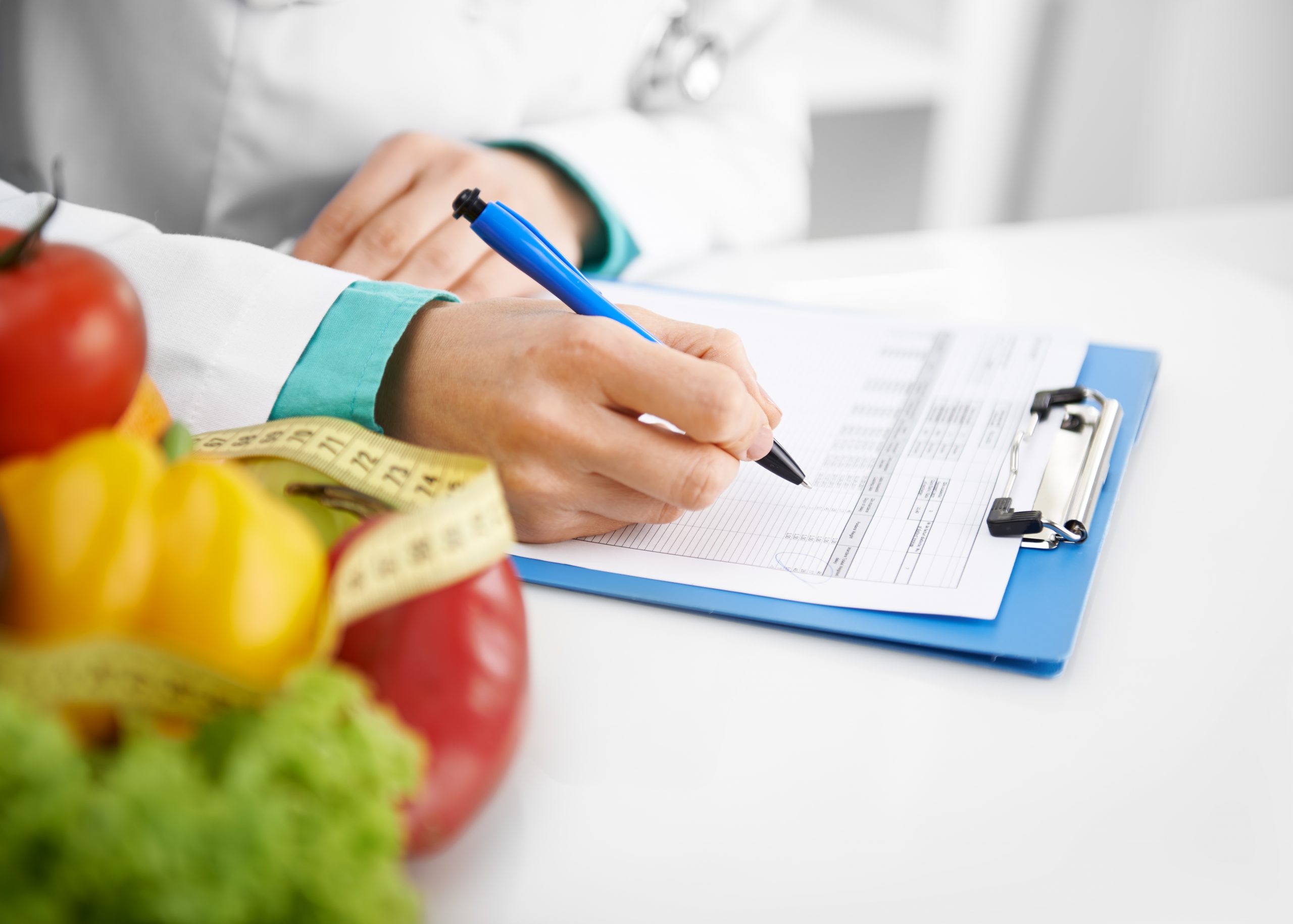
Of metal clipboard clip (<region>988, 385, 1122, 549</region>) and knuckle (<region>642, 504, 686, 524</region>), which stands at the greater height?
metal clipboard clip (<region>988, 385, 1122, 549</region>)

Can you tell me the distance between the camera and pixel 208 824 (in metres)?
0.24

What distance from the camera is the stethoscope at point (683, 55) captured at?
3.52 feet

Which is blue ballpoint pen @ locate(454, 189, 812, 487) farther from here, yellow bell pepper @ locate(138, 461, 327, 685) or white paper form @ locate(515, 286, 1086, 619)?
yellow bell pepper @ locate(138, 461, 327, 685)

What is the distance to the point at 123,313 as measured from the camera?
33 cm

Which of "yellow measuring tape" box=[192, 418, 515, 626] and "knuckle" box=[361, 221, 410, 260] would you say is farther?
"knuckle" box=[361, 221, 410, 260]

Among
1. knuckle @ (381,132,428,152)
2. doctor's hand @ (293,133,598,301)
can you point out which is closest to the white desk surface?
doctor's hand @ (293,133,598,301)

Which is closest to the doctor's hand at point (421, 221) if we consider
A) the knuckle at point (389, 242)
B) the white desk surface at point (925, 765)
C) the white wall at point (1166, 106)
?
the knuckle at point (389, 242)

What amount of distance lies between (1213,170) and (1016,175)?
0.37 metres

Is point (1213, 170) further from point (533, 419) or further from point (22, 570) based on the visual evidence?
point (22, 570)

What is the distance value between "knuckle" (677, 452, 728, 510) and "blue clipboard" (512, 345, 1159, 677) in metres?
0.05

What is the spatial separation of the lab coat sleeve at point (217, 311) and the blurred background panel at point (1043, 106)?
1.37 metres

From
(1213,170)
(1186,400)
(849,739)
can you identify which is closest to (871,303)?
(1186,400)

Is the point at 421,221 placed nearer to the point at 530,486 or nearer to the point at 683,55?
the point at 530,486

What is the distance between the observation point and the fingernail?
0.57m
